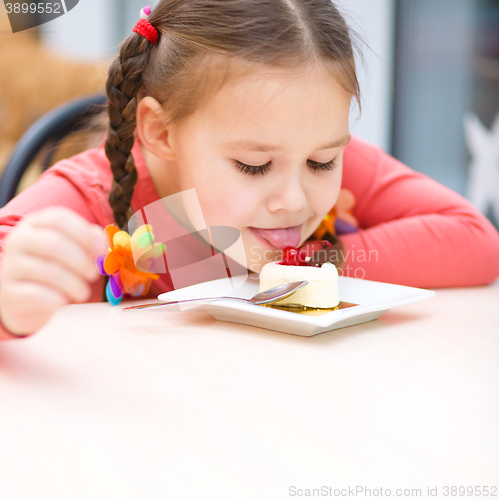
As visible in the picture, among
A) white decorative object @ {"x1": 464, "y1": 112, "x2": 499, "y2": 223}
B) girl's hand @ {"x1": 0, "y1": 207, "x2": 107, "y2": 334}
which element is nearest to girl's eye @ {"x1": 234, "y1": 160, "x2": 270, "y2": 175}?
girl's hand @ {"x1": 0, "y1": 207, "x2": 107, "y2": 334}

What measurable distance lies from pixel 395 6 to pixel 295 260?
7.41ft

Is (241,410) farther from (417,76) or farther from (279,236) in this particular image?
(417,76)

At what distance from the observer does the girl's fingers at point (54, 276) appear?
14.9 inches

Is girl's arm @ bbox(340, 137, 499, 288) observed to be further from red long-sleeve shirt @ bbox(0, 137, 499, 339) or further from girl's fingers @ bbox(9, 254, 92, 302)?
girl's fingers @ bbox(9, 254, 92, 302)

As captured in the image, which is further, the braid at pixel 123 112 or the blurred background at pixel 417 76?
the blurred background at pixel 417 76

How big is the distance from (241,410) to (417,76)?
2561 millimetres

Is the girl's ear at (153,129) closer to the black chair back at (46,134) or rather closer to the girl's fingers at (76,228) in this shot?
the black chair back at (46,134)

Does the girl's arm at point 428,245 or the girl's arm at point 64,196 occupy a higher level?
the girl's arm at point 64,196

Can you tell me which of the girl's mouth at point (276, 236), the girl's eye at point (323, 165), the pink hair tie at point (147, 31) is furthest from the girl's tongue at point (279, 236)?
the pink hair tie at point (147, 31)

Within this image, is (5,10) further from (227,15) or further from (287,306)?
(287,306)

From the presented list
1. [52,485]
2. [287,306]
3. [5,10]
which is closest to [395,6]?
[5,10]

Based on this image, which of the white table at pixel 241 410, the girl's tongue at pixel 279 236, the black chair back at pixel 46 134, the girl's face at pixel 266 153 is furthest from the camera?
the black chair back at pixel 46 134

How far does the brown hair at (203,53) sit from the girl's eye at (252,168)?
0.35 ft

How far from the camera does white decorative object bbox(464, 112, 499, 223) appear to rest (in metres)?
2.20
